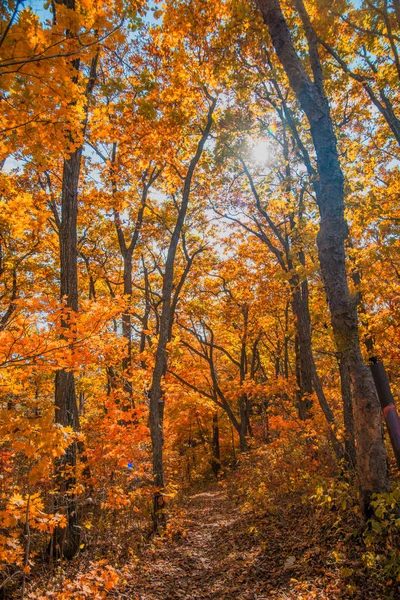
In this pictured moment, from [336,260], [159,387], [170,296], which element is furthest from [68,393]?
[336,260]

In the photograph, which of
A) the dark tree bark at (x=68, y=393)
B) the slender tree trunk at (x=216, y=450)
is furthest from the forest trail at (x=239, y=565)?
the slender tree trunk at (x=216, y=450)

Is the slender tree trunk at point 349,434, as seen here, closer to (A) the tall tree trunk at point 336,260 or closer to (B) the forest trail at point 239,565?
(B) the forest trail at point 239,565

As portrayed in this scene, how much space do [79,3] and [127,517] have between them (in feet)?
25.8

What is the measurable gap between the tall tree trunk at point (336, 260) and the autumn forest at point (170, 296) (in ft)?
0.07

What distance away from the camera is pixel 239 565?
5.48m


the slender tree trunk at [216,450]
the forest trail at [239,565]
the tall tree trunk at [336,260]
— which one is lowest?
the slender tree trunk at [216,450]

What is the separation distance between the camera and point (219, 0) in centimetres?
631

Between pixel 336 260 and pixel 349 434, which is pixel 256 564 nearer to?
pixel 349 434

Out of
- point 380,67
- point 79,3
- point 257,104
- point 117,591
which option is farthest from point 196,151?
point 117,591

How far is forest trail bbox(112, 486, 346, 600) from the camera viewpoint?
434 centimetres

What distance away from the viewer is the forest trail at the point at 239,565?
4336 millimetres

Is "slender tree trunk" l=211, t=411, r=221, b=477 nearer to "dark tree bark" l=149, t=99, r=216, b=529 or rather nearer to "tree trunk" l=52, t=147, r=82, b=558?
"dark tree bark" l=149, t=99, r=216, b=529

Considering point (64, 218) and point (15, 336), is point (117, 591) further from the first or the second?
point (64, 218)

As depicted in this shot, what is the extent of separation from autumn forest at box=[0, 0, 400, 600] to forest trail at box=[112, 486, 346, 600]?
43 millimetres
